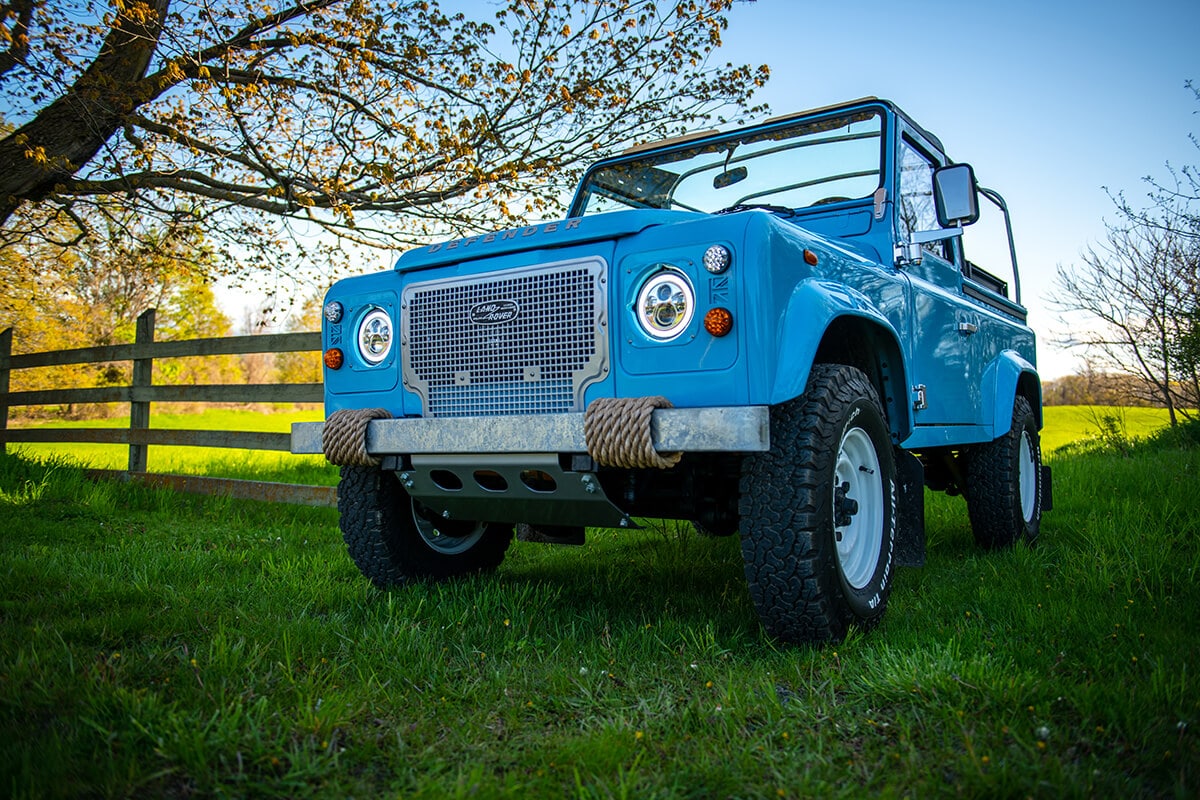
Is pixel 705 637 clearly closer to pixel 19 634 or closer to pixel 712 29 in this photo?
pixel 19 634

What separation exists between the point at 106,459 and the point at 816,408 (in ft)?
35.2

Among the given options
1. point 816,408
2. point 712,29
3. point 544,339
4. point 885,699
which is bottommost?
point 885,699

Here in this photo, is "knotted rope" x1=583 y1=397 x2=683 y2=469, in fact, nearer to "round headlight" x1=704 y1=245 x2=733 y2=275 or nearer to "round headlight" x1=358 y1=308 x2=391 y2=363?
"round headlight" x1=704 y1=245 x2=733 y2=275

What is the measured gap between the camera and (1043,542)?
4.98 m

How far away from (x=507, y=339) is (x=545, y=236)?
39cm

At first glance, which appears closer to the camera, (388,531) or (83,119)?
(388,531)

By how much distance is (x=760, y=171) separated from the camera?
167 inches

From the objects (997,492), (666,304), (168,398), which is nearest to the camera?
(666,304)

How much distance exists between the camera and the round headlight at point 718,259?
2582mm

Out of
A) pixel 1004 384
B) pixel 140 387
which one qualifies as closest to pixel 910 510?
pixel 1004 384

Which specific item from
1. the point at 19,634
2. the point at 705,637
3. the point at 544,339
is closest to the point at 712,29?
the point at 544,339

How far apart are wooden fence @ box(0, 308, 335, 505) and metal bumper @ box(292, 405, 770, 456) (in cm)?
337

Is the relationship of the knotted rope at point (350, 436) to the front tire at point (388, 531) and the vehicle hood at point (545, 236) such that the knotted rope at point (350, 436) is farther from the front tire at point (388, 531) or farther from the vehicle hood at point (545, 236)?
the vehicle hood at point (545, 236)

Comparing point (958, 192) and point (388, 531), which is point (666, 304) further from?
point (958, 192)
